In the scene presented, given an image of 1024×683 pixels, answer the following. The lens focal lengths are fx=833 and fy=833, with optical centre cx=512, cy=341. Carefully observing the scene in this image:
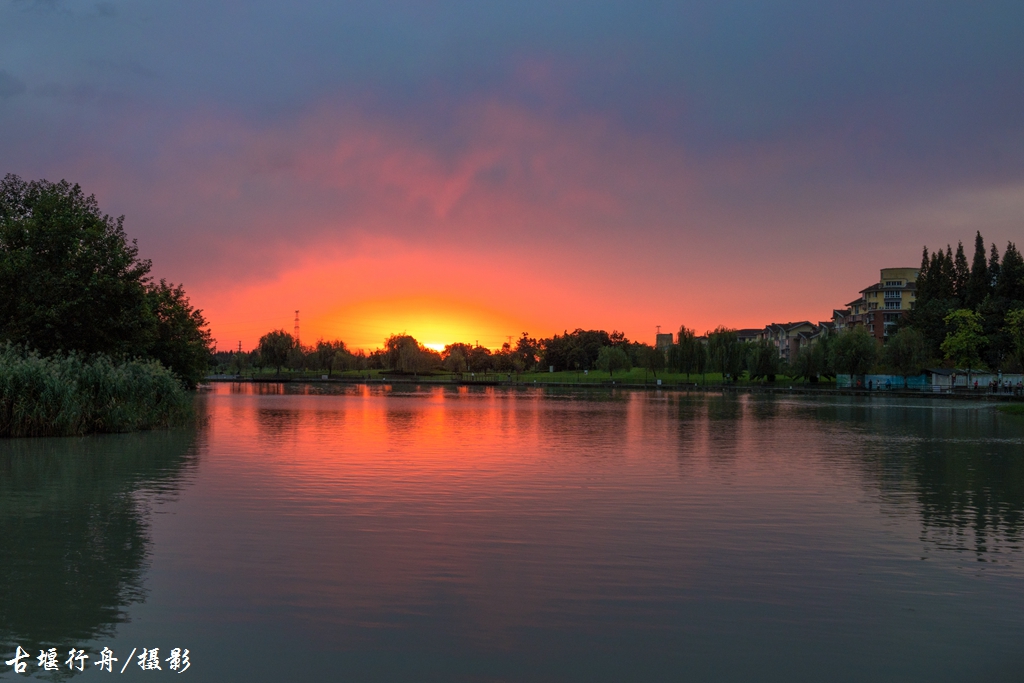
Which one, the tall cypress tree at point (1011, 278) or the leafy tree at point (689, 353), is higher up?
the tall cypress tree at point (1011, 278)

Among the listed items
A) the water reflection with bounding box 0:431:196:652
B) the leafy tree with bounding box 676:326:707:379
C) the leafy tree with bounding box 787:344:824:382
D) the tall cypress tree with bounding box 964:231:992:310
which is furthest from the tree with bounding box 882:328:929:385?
the water reflection with bounding box 0:431:196:652

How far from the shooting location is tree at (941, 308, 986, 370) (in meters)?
114

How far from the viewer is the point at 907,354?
376 feet

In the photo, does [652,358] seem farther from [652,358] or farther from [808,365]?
[808,365]

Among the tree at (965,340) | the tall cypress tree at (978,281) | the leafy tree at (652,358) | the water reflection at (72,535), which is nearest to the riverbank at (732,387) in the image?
the leafy tree at (652,358)

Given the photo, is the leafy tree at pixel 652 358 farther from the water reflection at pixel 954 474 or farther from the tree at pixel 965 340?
the water reflection at pixel 954 474

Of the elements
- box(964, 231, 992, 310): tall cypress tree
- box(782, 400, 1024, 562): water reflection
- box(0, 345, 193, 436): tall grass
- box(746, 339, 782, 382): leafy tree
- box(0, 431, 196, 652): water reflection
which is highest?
box(964, 231, 992, 310): tall cypress tree

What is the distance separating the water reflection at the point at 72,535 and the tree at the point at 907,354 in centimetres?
10844

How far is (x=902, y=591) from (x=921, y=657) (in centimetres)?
288

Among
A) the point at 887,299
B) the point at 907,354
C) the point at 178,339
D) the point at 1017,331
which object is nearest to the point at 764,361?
the point at 907,354

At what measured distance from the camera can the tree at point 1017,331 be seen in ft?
315

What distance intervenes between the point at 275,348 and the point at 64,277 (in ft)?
536

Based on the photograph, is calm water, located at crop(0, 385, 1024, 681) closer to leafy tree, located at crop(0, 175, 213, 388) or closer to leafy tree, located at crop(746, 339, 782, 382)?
leafy tree, located at crop(0, 175, 213, 388)

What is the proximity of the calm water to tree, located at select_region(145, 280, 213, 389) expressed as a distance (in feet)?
140
